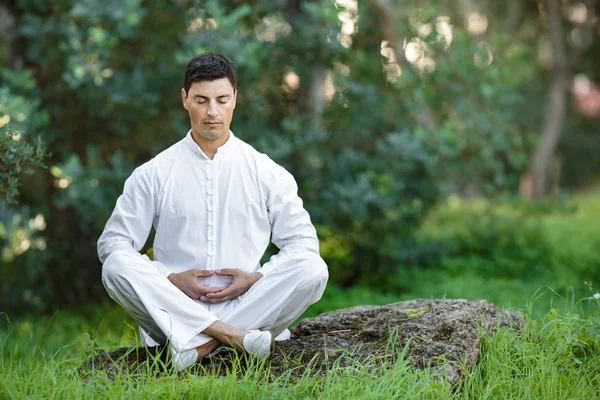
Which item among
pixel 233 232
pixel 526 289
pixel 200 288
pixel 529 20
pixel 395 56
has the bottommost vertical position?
pixel 526 289

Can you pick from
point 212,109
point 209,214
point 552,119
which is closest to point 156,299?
point 209,214

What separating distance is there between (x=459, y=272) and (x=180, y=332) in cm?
472

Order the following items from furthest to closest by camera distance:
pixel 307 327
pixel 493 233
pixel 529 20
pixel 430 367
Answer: pixel 529 20, pixel 493 233, pixel 307 327, pixel 430 367

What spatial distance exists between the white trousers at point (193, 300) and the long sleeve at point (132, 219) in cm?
12

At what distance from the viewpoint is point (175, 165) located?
144 inches

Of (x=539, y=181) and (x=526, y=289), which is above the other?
(x=539, y=181)

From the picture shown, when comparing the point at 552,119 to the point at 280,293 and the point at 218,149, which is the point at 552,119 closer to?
the point at 218,149

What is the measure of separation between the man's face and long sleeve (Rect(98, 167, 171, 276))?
372mm

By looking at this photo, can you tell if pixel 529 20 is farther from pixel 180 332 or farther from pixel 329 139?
pixel 180 332

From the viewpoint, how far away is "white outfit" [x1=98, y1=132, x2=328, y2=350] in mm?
3369

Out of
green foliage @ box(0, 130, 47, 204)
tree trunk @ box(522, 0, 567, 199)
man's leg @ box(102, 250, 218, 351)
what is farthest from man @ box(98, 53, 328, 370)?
tree trunk @ box(522, 0, 567, 199)

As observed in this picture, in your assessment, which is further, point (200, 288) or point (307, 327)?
point (307, 327)

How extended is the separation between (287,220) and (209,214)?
1.23 feet

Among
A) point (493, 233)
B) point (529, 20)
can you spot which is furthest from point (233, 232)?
point (529, 20)
